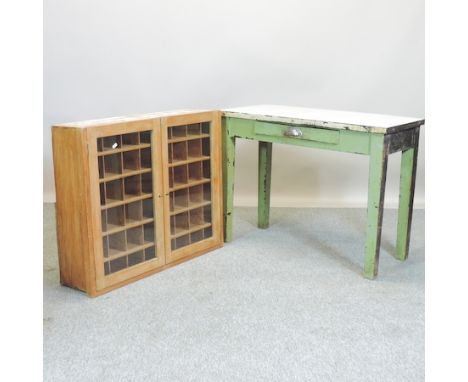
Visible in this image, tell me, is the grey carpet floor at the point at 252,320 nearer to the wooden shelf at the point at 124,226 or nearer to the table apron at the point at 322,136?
the wooden shelf at the point at 124,226

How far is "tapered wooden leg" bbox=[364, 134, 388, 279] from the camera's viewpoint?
2660 millimetres

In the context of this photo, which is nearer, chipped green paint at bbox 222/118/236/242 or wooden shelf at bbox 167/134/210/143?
wooden shelf at bbox 167/134/210/143

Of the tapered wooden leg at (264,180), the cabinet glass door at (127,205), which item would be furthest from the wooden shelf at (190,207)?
the tapered wooden leg at (264,180)

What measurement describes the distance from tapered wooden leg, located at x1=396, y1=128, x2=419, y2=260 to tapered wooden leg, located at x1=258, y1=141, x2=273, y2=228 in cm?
84

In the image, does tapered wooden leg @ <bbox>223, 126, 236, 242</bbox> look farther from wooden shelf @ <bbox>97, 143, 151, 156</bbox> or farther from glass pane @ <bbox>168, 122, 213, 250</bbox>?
wooden shelf @ <bbox>97, 143, 151, 156</bbox>

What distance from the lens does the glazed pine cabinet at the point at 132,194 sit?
258cm

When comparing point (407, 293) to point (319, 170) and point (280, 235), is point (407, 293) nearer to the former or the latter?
point (280, 235)

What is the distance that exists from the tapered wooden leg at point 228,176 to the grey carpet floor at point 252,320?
132mm

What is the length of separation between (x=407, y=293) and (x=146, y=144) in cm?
133

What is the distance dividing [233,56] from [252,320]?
2.19m

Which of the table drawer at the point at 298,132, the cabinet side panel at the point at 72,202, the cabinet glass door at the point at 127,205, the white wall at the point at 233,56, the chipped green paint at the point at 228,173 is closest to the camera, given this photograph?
the cabinet side panel at the point at 72,202

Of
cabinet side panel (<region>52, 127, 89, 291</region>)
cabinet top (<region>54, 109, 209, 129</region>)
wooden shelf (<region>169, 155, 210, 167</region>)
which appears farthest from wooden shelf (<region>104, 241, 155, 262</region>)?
cabinet top (<region>54, 109, 209, 129</region>)

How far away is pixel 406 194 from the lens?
2996mm
